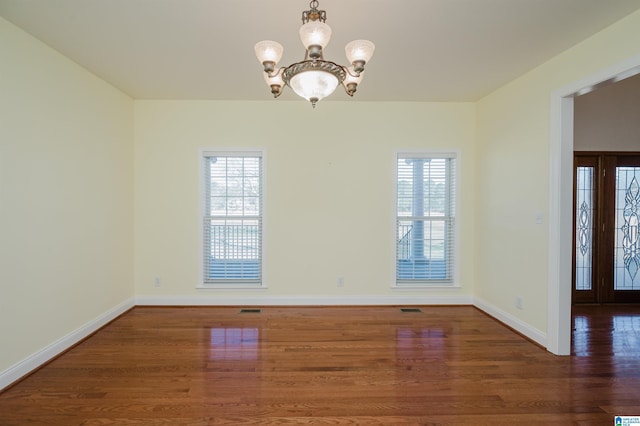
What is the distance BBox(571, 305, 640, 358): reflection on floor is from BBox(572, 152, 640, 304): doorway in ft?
0.83

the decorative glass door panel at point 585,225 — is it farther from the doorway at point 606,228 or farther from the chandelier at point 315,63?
the chandelier at point 315,63

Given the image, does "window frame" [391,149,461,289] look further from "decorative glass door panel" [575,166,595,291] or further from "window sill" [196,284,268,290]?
"window sill" [196,284,268,290]

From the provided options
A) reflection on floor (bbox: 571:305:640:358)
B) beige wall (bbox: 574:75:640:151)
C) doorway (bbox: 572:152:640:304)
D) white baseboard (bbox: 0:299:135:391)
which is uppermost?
beige wall (bbox: 574:75:640:151)

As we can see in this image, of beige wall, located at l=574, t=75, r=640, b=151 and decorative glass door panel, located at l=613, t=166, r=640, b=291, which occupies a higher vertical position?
beige wall, located at l=574, t=75, r=640, b=151

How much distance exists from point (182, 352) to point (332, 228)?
7.26ft

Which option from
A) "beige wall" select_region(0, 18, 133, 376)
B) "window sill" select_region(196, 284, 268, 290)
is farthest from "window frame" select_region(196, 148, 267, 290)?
"beige wall" select_region(0, 18, 133, 376)

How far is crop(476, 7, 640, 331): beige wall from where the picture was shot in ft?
8.29

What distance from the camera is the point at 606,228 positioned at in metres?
4.17

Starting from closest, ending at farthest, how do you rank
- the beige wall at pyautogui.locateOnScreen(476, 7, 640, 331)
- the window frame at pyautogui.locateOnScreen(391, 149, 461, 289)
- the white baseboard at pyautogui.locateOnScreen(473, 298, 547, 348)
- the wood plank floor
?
the wood plank floor
the beige wall at pyautogui.locateOnScreen(476, 7, 640, 331)
the white baseboard at pyautogui.locateOnScreen(473, 298, 547, 348)
the window frame at pyautogui.locateOnScreen(391, 149, 461, 289)

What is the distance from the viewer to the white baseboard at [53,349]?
229 centimetres

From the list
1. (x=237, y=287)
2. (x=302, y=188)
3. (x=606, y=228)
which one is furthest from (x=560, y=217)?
(x=237, y=287)

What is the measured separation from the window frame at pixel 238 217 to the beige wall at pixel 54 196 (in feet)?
3.02

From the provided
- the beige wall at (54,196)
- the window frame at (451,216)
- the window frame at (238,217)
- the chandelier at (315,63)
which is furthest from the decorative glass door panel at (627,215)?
the beige wall at (54,196)

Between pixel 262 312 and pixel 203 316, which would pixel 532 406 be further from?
pixel 203 316
